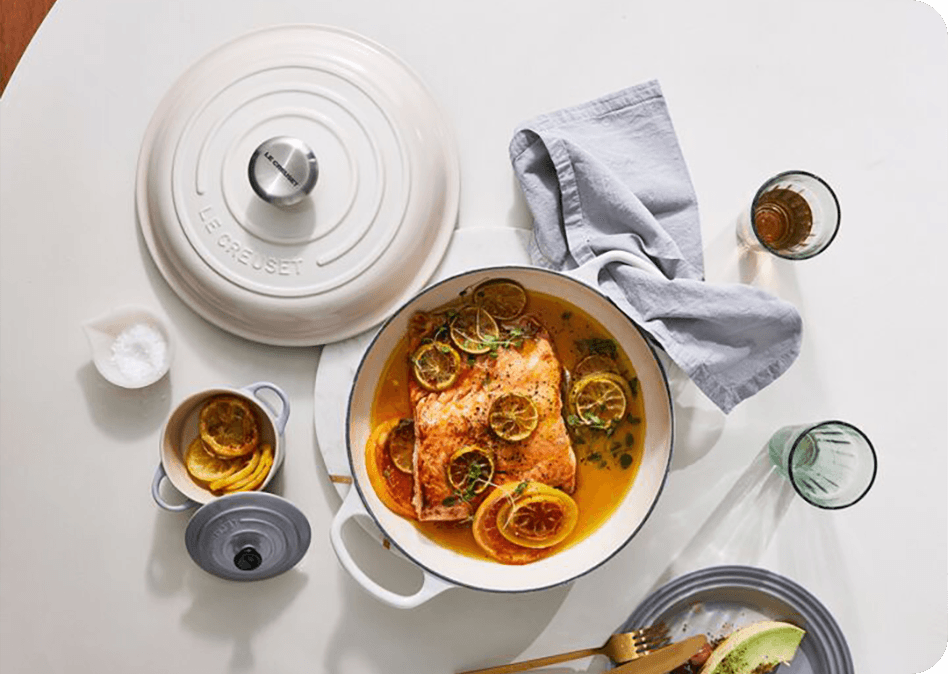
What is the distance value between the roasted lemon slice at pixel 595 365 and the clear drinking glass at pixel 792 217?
0.33 metres

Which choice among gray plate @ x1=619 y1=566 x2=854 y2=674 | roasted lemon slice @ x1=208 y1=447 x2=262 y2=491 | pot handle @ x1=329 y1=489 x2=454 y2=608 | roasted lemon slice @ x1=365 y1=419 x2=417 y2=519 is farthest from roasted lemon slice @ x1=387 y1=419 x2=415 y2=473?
gray plate @ x1=619 y1=566 x2=854 y2=674

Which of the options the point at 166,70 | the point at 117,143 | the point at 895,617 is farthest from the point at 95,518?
the point at 895,617

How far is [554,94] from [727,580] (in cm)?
90

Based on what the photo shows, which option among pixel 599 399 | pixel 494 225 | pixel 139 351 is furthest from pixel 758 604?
pixel 139 351

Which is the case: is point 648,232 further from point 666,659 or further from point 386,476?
point 666,659

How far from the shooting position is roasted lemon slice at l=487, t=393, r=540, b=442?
142cm

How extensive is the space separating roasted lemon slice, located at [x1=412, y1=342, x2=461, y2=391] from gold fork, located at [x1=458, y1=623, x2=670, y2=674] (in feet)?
1.62

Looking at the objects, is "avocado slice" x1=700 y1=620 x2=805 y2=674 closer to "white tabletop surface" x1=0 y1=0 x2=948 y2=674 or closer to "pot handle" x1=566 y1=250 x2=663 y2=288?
"white tabletop surface" x1=0 y1=0 x2=948 y2=674

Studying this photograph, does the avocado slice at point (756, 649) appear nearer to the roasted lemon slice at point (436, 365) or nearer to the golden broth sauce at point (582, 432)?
the golden broth sauce at point (582, 432)

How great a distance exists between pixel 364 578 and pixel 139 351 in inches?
22.1

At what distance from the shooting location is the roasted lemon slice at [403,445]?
1.48 m

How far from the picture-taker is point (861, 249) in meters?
1.55

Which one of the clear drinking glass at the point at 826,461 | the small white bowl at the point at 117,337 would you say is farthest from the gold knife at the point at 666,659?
the small white bowl at the point at 117,337

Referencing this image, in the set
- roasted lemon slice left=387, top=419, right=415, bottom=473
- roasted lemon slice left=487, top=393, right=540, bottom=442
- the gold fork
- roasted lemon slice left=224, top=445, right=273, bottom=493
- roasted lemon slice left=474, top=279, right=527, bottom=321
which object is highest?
roasted lemon slice left=474, top=279, right=527, bottom=321
